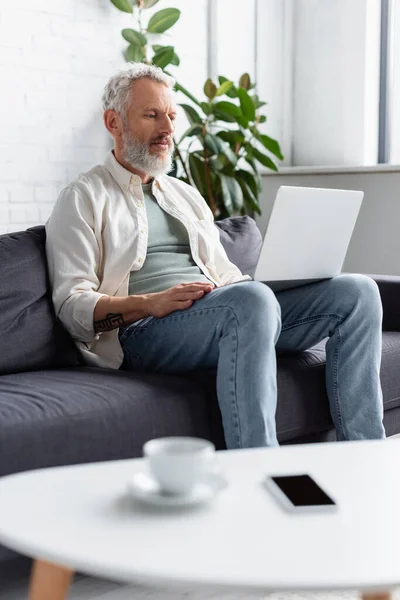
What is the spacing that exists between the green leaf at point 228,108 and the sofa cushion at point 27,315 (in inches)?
78.3

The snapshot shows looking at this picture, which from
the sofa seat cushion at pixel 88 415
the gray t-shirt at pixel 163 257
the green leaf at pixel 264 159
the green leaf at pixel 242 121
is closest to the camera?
the sofa seat cushion at pixel 88 415

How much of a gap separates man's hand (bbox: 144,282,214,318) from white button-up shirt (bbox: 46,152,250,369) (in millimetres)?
138

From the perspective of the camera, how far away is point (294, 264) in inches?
85.7

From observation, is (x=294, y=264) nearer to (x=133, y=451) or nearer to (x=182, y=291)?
(x=182, y=291)

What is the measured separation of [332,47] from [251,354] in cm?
283

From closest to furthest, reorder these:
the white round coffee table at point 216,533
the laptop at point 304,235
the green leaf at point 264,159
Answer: the white round coffee table at point 216,533 < the laptop at point 304,235 < the green leaf at point 264,159

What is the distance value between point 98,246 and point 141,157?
32 cm

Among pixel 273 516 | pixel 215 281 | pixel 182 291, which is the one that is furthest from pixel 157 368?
pixel 273 516

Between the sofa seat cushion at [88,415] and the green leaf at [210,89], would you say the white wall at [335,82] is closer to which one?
the green leaf at [210,89]

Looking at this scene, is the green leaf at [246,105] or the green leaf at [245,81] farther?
the green leaf at [245,81]

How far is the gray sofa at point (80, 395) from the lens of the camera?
1.74 metres

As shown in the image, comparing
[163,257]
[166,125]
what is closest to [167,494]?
[163,257]

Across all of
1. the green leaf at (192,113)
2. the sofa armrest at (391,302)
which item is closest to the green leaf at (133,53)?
the green leaf at (192,113)

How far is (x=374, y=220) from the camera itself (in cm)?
416
